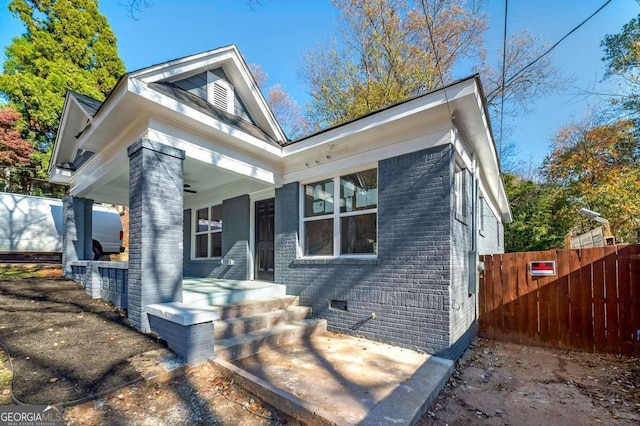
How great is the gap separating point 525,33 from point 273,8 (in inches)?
545

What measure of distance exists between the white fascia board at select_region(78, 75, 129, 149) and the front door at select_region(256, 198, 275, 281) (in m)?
3.44

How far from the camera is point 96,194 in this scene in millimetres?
8031

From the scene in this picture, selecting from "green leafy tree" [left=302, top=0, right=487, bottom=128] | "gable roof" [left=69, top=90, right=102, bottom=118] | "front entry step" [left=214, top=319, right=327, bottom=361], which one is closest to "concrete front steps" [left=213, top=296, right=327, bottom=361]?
"front entry step" [left=214, top=319, right=327, bottom=361]

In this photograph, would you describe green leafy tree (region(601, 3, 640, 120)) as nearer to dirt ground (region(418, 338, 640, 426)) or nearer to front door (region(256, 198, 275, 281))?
dirt ground (region(418, 338, 640, 426))

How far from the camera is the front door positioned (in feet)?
23.1

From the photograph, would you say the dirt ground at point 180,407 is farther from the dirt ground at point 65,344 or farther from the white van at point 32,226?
the white van at point 32,226

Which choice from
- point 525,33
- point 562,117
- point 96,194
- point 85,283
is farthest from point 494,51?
point 85,283

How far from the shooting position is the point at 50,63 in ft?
46.3

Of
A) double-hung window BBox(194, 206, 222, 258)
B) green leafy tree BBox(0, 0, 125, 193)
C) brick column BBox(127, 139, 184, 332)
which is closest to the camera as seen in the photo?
brick column BBox(127, 139, 184, 332)

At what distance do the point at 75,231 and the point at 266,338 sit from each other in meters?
7.02

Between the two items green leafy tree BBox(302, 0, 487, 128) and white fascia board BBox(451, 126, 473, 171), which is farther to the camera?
green leafy tree BBox(302, 0, 487, 128)

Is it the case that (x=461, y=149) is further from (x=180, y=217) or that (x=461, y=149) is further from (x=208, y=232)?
(x=208, y=232)

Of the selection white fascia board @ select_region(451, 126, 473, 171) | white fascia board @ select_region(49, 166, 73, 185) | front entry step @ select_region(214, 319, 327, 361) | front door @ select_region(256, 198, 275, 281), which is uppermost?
white fascia board @ select_region(49, 166, 73, 185)

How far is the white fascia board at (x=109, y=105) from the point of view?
4.04 meters
